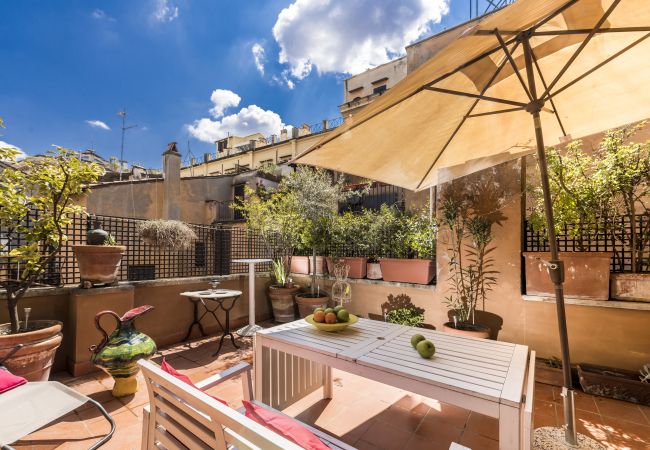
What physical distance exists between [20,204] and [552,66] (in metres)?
4.69

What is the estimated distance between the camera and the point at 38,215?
2.90m

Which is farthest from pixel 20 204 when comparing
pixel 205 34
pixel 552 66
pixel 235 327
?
pixel 205 34

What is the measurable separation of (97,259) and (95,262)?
4 cm

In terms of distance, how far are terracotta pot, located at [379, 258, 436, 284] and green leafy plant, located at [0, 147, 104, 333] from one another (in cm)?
390

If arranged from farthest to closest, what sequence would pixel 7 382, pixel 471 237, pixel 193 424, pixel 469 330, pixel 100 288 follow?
pixel 471 237 → pixel 469 330 → pixel 100 288 → pixel 7 382 → pixel 193 424

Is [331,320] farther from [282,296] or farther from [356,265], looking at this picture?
[282,296]

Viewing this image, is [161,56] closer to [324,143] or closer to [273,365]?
[324,143]

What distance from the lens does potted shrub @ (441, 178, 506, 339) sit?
355 centimetres

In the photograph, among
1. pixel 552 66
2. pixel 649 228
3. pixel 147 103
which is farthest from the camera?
pixel 147 103

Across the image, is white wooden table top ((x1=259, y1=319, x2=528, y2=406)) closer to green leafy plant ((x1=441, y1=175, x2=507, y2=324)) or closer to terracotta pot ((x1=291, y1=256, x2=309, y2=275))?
green leafy plant ((x1=441, y1=175, x2=507, y2=324))

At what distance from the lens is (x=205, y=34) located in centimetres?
847

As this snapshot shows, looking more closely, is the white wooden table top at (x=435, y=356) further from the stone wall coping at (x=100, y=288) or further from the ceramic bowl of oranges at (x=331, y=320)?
the stone wall coping at (x=100, y=288)

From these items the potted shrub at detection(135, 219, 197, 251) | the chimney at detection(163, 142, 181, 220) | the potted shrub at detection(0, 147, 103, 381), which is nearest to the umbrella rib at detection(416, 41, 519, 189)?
the potted shrub at detection(0, 147, 103, 381)

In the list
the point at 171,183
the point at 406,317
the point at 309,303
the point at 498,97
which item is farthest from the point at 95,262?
the point at 171,183
